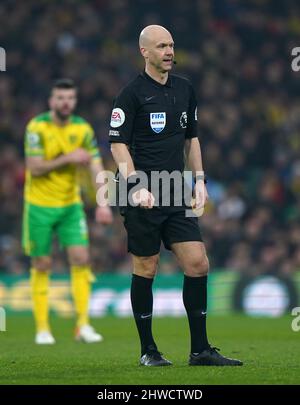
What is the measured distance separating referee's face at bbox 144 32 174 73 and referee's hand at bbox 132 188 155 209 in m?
0.91

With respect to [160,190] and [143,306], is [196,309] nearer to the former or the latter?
[143,306]

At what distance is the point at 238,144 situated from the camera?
774 inches

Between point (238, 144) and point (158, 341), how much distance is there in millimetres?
9011

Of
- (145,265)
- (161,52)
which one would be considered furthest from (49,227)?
(161,52)

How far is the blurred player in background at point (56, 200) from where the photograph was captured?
1128 centimetres

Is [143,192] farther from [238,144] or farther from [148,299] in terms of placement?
[238,144]

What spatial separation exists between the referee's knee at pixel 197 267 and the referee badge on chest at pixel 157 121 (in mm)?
937

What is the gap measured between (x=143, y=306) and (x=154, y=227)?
567 millimetres

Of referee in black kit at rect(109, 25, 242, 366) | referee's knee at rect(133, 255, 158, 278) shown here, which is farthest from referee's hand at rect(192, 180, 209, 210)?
referee's knee at rect(133, 255, 158, 278)

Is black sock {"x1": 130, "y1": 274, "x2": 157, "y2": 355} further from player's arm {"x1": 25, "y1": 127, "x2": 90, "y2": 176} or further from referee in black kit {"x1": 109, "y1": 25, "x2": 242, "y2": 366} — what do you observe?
player's arm {"x1": 25, "y1": 127, "x2": 90, "y2": 176}

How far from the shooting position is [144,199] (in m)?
7.63

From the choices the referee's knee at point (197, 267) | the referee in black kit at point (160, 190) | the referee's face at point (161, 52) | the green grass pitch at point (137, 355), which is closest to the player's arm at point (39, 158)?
the green grass pitch at point (137, 355)

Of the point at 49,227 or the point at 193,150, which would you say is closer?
the point at 193,150
